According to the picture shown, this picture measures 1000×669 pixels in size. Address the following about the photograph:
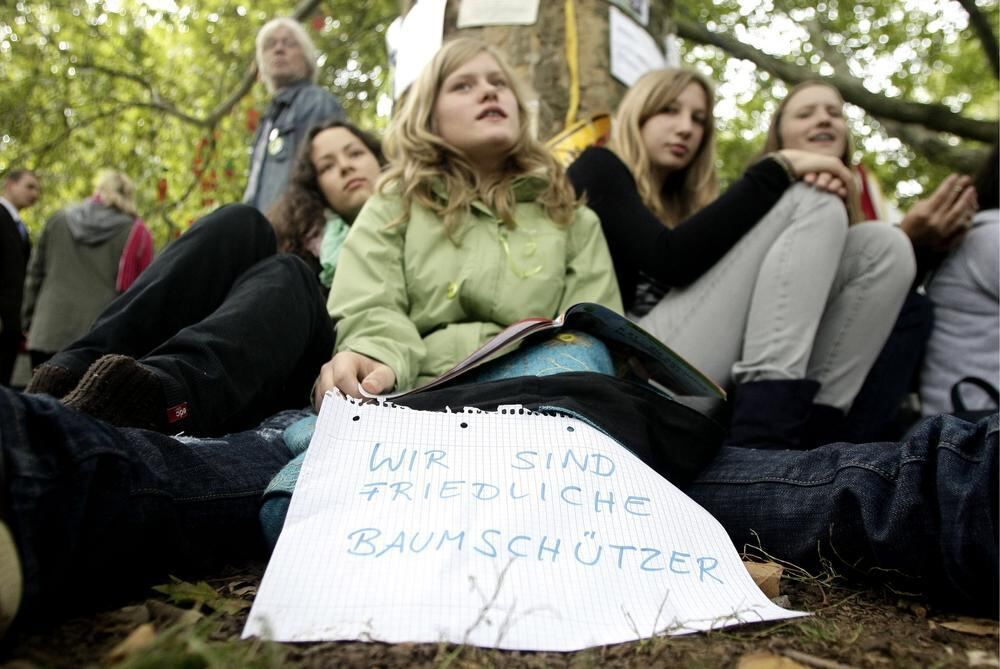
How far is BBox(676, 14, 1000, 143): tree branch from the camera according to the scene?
213 inches

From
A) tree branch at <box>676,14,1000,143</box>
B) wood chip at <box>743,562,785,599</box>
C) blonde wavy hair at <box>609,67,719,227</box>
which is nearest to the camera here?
wood chip at <box>743,562,785,599</box>

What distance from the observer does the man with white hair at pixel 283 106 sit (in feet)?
13.1

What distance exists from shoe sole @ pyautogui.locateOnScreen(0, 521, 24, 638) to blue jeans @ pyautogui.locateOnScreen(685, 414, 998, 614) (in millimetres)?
1111

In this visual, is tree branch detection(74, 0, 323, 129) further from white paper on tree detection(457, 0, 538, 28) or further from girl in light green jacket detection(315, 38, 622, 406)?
girl in light green jacket detection(315, 38, 622, 406)

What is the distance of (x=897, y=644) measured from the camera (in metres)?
1.02

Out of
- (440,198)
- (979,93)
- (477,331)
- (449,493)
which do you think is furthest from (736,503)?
(979,93)

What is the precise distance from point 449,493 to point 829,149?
92.8 inches

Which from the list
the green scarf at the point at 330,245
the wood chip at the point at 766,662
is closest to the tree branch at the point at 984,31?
the green scarf at the point at 330,245

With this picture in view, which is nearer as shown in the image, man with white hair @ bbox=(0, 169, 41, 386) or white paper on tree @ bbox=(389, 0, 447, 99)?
white paper on tree @ bbox=(389, 0, 447, 99)

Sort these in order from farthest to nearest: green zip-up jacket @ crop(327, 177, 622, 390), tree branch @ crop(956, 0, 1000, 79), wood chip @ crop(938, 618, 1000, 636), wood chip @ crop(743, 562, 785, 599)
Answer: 1. tree branch @ crop(956, 0, 1000, 79)
2. green zip-up jacket @ crop(327, 177, 622, 390)
3. wood chip @ crop(743, 562, 785, 599)
4. wood chip @ crop(938, 618, 1000, 636)

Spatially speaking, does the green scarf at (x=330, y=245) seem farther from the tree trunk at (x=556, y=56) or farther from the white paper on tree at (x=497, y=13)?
the white paper on tree at (x=497, y=13)

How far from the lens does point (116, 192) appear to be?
523 centimetres

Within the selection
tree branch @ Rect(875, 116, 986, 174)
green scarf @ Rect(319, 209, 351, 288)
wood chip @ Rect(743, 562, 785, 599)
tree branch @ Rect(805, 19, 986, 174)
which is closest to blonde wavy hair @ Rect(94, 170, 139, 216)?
green scarf @ Rect(319, 209, 351, 288)

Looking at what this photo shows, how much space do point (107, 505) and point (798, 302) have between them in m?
1.72
